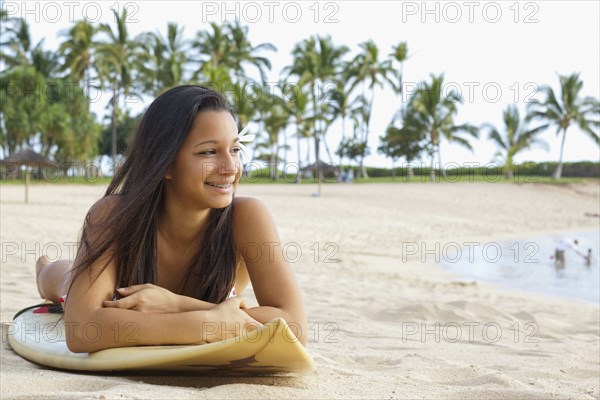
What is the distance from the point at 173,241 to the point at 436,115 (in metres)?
38.6

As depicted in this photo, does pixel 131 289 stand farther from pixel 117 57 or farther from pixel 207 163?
pixel 117 57

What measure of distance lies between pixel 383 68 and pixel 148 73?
46.3 feet

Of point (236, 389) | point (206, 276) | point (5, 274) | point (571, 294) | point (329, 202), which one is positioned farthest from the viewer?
point (329, 202)

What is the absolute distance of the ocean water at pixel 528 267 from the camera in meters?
9.28

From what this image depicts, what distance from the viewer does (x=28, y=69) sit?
105 ft

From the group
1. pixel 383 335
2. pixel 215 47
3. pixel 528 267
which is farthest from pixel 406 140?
pixel 383 335

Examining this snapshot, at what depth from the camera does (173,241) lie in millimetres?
2449

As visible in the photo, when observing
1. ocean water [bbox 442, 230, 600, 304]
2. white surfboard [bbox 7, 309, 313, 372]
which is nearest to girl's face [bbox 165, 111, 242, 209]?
white surfboard [bbox 7, 309, 313, 372]

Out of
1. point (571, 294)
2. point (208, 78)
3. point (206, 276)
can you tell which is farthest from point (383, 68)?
point (206, 276)

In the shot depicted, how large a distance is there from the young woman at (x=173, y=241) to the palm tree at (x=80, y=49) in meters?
33.0

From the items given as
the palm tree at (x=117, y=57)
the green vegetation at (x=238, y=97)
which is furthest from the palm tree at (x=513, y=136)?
the palm tree at (x=117, y=57)

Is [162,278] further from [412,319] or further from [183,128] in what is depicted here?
[412,319]

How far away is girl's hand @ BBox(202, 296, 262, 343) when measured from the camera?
216 cm

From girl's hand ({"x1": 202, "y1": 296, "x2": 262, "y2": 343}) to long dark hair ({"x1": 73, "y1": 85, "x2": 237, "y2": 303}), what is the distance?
29cm
